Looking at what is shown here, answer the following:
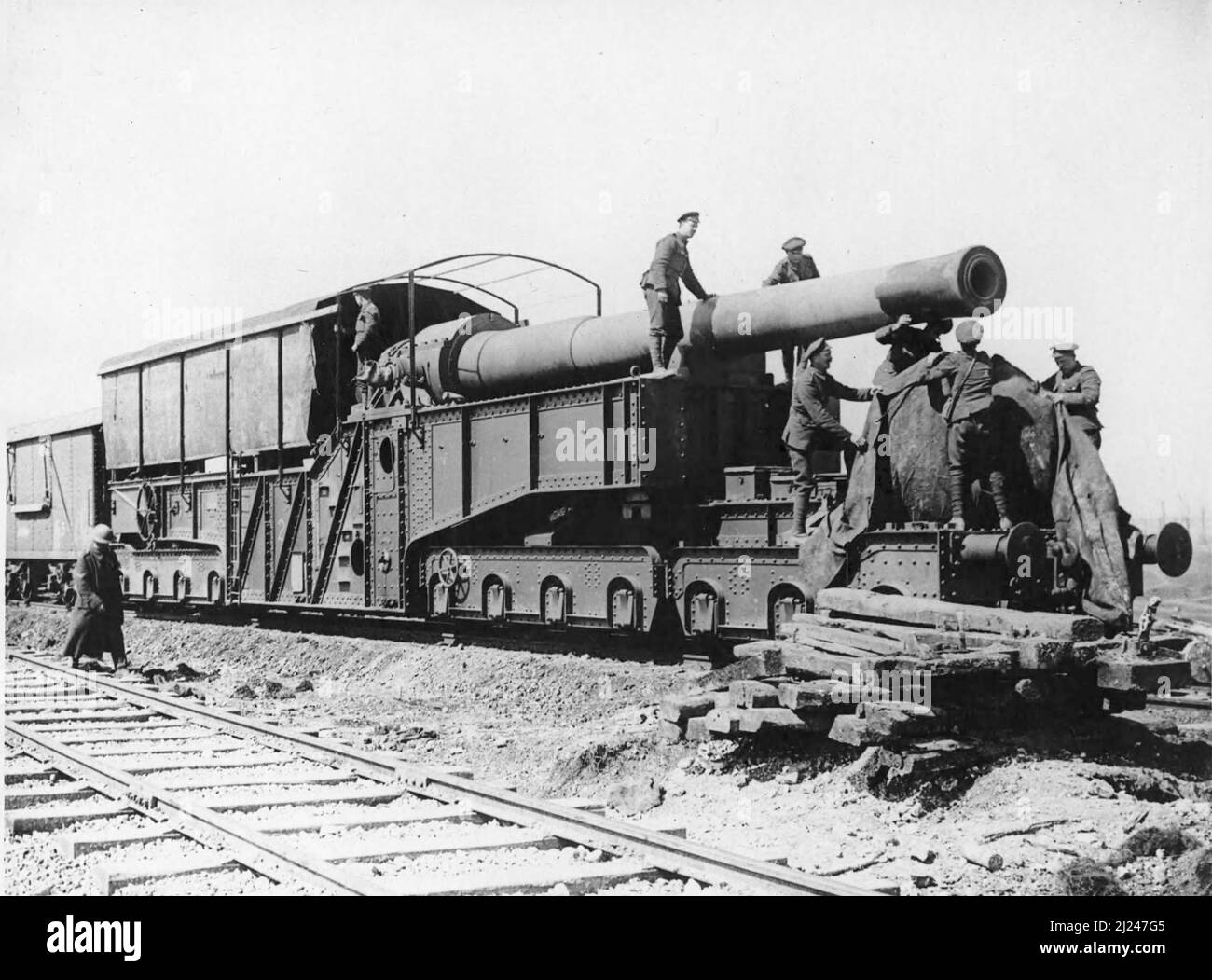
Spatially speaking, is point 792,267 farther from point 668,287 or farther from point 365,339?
point 365,339

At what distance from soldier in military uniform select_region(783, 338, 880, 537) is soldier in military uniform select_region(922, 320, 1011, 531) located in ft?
4.54

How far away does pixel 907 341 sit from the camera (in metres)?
9.77

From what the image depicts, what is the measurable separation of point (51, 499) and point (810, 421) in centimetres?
1759

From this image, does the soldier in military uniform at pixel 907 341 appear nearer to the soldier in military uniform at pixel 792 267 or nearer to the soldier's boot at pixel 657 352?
the soldier in military uniform at pixel 792 267

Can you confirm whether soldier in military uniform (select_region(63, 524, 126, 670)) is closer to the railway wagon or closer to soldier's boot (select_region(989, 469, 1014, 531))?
the railway wagon

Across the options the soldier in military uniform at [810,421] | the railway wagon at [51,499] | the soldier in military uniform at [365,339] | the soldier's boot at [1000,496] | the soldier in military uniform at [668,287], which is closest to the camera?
the soldier's boot at [1000,496]

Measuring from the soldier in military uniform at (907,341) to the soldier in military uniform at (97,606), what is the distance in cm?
874

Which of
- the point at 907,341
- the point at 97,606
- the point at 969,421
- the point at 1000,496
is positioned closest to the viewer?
the point at 969,421

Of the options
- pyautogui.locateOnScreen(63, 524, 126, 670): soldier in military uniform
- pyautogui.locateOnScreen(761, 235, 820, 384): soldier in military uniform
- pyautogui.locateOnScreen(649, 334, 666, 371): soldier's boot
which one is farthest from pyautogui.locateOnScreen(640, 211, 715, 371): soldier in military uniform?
pyautogui.locateOnScreen(63, 524, 126, 670): soldier in military uniform

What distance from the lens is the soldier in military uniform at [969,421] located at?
900 centimetres

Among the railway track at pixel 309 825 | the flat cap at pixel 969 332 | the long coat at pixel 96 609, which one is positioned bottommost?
the railway track at pixel 309 825

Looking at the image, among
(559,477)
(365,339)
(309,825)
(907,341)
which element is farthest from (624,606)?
(309,825)

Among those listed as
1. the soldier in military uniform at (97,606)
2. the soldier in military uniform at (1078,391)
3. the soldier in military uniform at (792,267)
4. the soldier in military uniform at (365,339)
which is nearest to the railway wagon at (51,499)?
the soldier in military uniform at (97,606)

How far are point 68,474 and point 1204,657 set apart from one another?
19913mm
